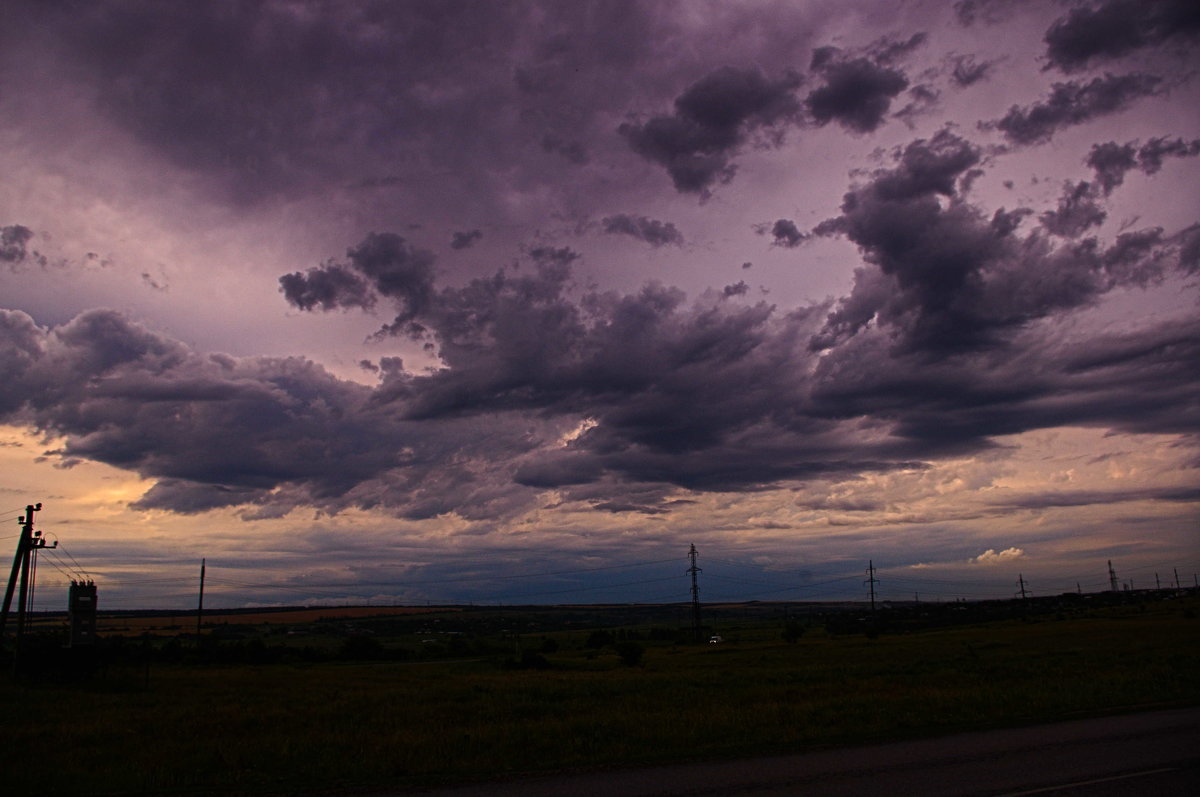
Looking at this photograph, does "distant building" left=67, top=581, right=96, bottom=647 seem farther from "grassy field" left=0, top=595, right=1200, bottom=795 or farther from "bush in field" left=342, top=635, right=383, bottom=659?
"bush in field" left=342, top=635, right=383, bottom=659

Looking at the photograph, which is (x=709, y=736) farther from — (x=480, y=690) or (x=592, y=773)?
(x=480, y=690)

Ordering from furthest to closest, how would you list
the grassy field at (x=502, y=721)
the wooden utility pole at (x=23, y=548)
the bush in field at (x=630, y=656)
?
the bush in field at (x=630, y=656)
the wooden utility pole at (x=23, y=548)
the grassy field at (x=502, y=721)

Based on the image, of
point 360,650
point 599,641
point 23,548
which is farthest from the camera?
point 599,641

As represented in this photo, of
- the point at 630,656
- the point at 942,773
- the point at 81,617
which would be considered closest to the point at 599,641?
the point at 630,656

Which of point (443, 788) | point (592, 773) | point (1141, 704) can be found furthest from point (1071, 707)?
point (443, 788)

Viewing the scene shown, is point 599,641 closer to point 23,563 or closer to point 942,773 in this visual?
point 23,563

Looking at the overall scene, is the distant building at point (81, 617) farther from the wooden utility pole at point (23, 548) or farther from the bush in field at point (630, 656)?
the bush in field at point (630, 656)

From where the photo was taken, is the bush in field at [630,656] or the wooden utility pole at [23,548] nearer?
the wooden utility pole at [23,548]

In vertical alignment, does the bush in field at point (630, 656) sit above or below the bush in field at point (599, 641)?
above

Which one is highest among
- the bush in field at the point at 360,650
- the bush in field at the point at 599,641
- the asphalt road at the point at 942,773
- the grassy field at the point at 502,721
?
the asphalt road at the point at 942,773

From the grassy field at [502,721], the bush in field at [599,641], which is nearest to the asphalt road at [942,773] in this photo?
the grassy field at [502,721]

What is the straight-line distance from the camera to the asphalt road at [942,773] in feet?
42.9

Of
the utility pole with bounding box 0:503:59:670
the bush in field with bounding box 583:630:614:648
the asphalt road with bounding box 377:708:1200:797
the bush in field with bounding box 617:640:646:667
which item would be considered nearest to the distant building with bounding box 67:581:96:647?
the utility pole with bounding box 0:503:59:670

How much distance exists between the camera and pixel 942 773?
1430 centimetres
